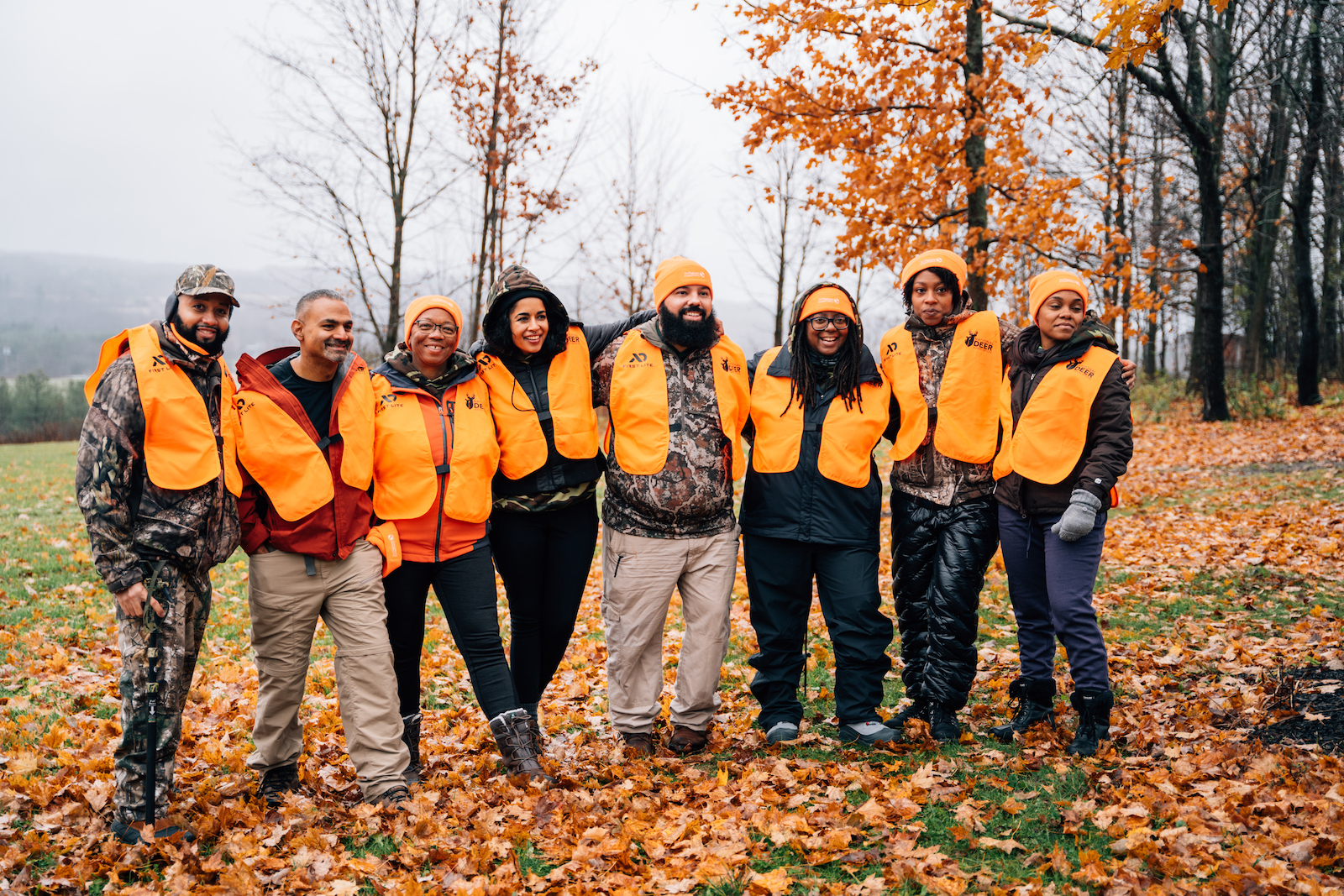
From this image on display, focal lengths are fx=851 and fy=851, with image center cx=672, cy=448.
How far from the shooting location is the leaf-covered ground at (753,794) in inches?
122

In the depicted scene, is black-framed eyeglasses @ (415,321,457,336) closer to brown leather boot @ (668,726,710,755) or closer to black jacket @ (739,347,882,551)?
black jacket @ (739,347,882,551)

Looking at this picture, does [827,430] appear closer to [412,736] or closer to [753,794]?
[753,794]

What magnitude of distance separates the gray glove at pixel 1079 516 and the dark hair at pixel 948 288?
1.17m

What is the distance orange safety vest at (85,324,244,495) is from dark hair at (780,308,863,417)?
269cm

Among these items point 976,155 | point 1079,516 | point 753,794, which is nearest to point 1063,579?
point 1079,516

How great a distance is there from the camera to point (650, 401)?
435cm

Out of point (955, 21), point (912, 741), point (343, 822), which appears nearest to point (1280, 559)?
point (912, 741)

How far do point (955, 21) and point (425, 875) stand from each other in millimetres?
10844

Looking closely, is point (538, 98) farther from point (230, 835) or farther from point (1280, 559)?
point (230, 835)

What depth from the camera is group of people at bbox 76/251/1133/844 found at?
3.82 meters

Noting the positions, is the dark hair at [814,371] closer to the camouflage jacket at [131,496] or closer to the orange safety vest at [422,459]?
the orange safety vest at [422,459]

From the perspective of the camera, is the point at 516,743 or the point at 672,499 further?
the point at 672,499

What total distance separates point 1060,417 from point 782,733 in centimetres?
214

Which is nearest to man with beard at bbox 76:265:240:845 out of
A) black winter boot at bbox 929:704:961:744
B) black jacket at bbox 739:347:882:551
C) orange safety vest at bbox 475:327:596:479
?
orange safety vest at bbox 475:327:596:479
